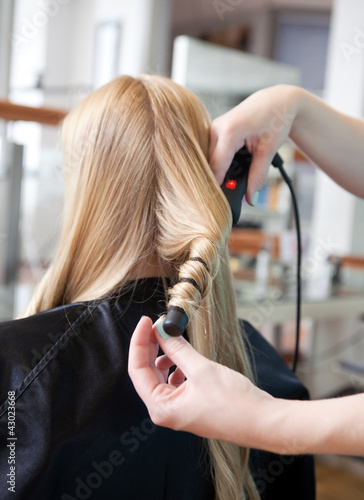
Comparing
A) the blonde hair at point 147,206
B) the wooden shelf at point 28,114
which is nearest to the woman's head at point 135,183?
the blonde hair at point 147,206

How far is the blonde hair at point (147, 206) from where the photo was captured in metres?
0.77

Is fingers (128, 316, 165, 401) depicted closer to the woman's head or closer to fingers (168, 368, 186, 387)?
fingers (168, 368, 186, 387)

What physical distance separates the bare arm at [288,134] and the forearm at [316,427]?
45 centimetres

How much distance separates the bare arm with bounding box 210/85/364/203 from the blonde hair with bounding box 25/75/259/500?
5cm

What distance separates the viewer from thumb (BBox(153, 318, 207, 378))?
0.50 m

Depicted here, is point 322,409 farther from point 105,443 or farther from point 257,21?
point 257,21

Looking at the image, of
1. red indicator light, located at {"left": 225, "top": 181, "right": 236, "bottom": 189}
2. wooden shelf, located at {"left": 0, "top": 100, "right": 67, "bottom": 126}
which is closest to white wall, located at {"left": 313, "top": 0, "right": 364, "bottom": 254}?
wooden shelf, located at {"left": 0, "top": 100, "right": 67, "bottom": 126}

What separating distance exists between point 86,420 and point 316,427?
33cm

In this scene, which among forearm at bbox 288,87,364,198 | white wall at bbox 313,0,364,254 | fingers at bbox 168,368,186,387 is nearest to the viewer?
fingers at bbox 168,368,186,387

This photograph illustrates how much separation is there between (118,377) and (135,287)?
14 centimetres

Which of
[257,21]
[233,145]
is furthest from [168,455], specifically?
[257,21]

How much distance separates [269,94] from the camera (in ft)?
3.02

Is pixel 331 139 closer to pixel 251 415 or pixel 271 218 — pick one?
pixel 251 415

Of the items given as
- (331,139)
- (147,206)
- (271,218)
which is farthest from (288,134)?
(271,218)
